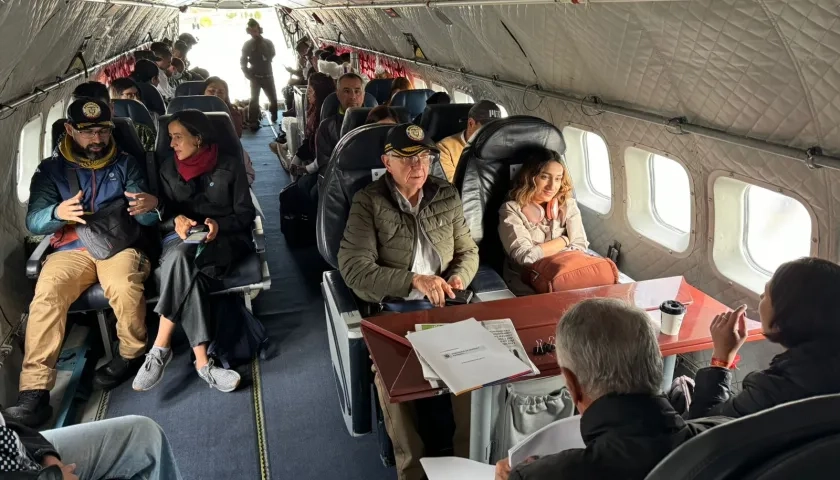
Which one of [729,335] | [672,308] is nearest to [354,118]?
[672,308]

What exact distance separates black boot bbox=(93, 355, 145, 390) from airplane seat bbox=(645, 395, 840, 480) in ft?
12.4

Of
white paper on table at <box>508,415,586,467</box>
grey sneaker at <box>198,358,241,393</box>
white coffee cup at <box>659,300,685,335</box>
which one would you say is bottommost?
grey sneaker at <box>198,358,241,393</box>

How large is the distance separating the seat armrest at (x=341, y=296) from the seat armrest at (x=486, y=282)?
67cm

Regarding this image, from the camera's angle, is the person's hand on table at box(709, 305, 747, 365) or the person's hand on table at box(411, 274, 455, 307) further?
the person's hand on table at box(411, 274, 455, 307)

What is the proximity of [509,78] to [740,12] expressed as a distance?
11.0ft

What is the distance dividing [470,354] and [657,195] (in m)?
2.38

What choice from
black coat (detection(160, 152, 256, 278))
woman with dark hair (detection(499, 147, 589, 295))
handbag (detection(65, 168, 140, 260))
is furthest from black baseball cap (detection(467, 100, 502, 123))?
handbag (detection(65, 168, 140, 260))

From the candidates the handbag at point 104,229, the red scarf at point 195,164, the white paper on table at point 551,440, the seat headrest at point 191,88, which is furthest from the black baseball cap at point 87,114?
the seat headrest at point 191,88

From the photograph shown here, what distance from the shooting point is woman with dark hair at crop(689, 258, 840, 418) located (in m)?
1.86

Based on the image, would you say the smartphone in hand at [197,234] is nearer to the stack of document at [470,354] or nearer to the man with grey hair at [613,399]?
the stack of document at [470,354]

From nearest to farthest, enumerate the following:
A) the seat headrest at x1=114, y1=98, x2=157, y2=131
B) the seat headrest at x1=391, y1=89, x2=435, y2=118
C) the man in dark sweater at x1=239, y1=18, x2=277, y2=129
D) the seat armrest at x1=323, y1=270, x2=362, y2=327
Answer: the seat armrest at x1=323, y1=270, x2=362, y2=327
the seat headrest at x1=114, y1=98, x2=157, y2=131
the seat headrest at x1=391, y1=89, x2=435, y2=118
the man in dark sweater at x1=239, y1=18, x2=277, y2=129

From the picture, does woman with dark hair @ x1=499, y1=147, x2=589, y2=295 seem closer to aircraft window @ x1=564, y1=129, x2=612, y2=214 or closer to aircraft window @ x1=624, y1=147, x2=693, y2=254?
aircraft window @ x1=624, y1=147, x2=693, y2=254

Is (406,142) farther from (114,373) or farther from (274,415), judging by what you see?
(114,373)

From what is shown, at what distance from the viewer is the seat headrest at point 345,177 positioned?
10.9ft
